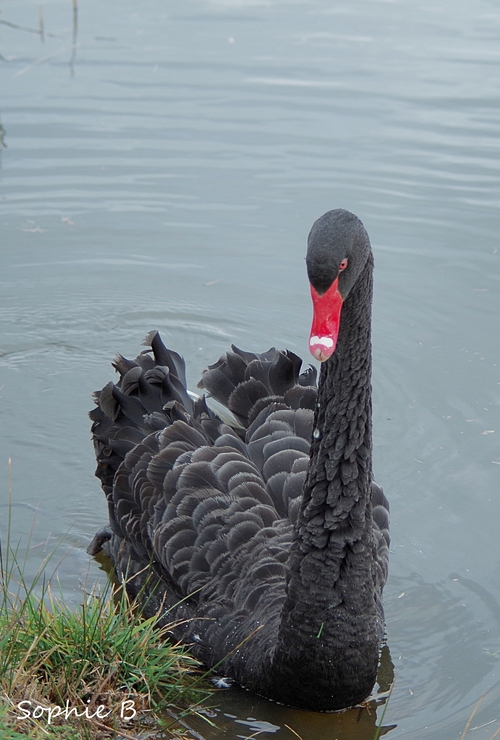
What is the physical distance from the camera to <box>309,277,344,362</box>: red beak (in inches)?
112

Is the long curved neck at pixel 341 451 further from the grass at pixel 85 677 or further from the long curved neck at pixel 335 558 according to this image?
the grass at pixel 85 677

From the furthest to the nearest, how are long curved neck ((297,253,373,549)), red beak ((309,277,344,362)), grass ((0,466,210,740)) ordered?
long curved neck ((297,253,373,549))
grass ((0,466,210,740))
red beak ((309,277,344,362))

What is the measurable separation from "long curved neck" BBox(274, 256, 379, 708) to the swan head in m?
0.44

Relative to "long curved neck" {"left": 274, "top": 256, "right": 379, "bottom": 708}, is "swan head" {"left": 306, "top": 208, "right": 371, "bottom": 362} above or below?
above

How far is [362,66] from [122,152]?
335 cm

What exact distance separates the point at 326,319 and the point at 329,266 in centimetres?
16

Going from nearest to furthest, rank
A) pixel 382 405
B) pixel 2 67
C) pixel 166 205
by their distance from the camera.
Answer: pixel 382 405
pixel 166 205
pixel 2 67

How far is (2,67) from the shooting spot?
33.8 feet

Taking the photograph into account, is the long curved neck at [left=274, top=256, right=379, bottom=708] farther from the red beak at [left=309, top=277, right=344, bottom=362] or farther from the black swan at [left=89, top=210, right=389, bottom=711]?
the red beak at [left=309, top=277, right=344, bottom=362]

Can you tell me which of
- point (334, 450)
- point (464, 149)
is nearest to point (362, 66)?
point (464, 149)

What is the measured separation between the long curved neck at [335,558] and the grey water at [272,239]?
0.26 m

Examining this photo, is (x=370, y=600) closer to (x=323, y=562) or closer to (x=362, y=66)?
(x=323, y=562)

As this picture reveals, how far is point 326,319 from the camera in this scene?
2941 mm

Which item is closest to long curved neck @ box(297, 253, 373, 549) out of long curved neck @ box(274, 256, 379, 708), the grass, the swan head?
long curved neck @ box(274, 256, 379, 708)
